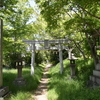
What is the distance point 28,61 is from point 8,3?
16.0m

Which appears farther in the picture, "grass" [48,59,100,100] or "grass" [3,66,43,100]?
"grass" [3,66,43,100]

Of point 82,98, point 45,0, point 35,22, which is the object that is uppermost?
point 35,22

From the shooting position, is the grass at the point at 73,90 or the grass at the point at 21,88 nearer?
the grass at the point at 73,90

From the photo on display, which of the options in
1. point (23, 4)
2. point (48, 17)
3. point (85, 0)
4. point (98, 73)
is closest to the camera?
point (85, 0)

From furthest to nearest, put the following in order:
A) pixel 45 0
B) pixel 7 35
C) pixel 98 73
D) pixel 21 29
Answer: pixel 21 29
pixel 7 35
pixel 98 73
pixel 45 0

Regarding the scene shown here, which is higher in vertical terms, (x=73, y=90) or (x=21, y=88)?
(x=73, y=90)

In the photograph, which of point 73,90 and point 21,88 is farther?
point 21,88

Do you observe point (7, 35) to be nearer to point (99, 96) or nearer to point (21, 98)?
point (21, 98)

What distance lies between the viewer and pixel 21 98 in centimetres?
511

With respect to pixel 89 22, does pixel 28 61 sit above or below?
below

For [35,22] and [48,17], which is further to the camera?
[35,22]

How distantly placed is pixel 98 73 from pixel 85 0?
415cm

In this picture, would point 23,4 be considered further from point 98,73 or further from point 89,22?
point 98,73

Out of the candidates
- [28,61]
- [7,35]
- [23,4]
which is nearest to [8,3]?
[7,35]
